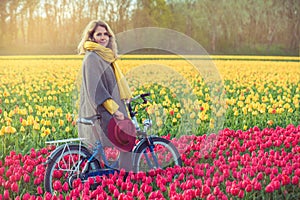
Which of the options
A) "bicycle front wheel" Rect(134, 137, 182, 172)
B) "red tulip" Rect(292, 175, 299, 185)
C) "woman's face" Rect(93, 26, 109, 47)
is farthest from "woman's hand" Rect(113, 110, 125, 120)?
"red tulip" Rect(292, 175, 299, 185)

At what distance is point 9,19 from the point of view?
37.3 metres

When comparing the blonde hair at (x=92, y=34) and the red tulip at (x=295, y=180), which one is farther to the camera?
the blonde hair at (x=92, y=34)

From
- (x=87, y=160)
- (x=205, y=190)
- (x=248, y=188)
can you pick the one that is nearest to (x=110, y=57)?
(x=87, y=160)

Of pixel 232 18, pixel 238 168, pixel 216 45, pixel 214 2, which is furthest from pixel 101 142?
pixel 214 2

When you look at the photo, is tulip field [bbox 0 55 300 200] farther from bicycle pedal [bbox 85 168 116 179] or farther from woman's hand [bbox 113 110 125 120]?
woman's hand [bbox 113 110 125 120]

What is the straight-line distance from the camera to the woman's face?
14.0ft

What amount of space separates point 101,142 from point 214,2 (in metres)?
49.8

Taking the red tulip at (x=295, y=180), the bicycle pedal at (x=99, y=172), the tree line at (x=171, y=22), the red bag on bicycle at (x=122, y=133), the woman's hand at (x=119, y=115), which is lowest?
the red tulip at (x=295, y=180)

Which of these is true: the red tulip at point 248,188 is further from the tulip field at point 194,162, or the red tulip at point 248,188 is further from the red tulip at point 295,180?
the red tulip at point 295,180

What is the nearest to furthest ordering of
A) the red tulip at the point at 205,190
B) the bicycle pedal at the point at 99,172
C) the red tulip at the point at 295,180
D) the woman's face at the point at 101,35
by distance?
the red tulip at the point at 205,190 → the red tulip at the point at 295,180 → the bicycle pedal at the point at 99,172 → the woman's face at the point at 101,35

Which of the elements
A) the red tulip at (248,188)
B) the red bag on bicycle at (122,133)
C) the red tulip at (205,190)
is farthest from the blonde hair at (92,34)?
the red tulip at (248,188)

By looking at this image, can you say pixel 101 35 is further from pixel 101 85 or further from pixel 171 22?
pixel 171 22

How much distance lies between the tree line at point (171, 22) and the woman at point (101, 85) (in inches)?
1242

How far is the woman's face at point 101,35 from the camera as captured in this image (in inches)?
168
